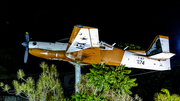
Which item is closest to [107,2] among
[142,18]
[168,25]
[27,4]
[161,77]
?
[142,18]

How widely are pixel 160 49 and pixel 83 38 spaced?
10.9 ft

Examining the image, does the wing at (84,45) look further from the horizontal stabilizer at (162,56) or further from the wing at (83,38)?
the horizontal stabilizer at (162,56)

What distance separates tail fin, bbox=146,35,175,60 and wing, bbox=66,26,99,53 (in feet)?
9.11

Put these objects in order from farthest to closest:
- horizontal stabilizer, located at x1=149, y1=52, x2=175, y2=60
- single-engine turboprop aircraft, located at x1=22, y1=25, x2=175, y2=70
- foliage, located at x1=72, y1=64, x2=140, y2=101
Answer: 1. horizontal stabilizer, located at x1=149, y1=52, x2=175, y2=60
2. single-engine turboprop aircraft, located at x1=22, y1=25, x2=175, y2=70
3. foliage, located at x1=72, y1=64, x2=140, y2=101

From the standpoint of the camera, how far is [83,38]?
3924mm

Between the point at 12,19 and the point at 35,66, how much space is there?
3204mm

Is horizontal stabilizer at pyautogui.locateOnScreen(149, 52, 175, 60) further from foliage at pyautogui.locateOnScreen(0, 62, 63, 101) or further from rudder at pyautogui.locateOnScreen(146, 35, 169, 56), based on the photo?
foliage at pyautogui.locateOnScreen(0, 62, 63, 101)

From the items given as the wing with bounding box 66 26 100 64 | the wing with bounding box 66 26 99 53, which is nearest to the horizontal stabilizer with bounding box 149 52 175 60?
the wing with bounding box 66 26 100 64

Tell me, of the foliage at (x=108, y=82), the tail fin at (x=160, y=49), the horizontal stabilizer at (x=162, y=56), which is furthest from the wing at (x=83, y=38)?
the horizontal stabilizer at (x=162, y=56)

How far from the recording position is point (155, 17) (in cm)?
796

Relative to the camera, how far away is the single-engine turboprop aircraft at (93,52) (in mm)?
4059

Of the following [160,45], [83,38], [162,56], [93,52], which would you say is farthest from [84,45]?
[162,56]

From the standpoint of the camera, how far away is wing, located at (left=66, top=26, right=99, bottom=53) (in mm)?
3647

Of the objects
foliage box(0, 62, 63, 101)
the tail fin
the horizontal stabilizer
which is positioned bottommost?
foliage box(0, 62, 63, 101)
